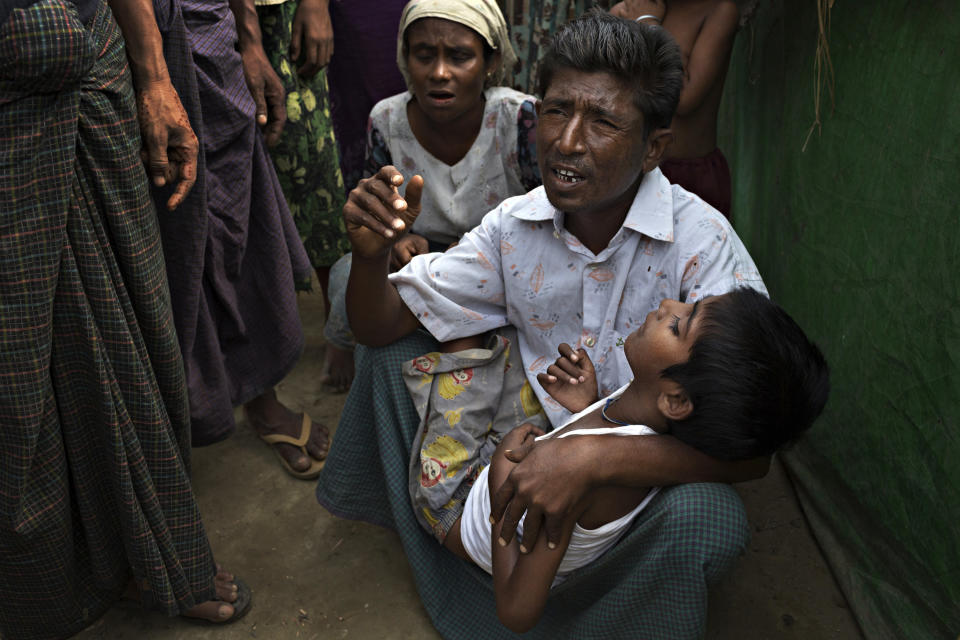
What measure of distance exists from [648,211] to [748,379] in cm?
54

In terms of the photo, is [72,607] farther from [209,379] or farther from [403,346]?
[403,346]

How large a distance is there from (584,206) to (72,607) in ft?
5.08

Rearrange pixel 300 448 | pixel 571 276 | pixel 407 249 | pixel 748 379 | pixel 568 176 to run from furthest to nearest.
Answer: pixel 300 448 → pixel 407 249 → pixel 571 276 → pixel 568 176 → pixel 748 379

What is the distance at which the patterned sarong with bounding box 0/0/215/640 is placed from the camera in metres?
1.54

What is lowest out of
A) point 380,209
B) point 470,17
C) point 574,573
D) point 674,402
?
point 574,573

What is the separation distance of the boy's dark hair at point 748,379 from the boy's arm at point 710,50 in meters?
1.14

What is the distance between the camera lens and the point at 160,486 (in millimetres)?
1898

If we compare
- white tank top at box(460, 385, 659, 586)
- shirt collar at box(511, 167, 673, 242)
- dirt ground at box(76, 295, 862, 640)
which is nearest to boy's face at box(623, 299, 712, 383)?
white tank top at box(460, 385, 659, 586)

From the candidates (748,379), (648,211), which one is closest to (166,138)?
(648,211)

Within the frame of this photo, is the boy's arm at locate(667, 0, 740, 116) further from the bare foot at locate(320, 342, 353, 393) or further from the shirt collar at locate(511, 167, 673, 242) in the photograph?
the bare foot at locate(320, 342, 353, 393)

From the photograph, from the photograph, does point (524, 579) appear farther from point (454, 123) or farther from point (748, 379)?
point (454, 123)

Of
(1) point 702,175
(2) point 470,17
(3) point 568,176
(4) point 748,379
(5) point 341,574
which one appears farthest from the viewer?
(1) point 702,175

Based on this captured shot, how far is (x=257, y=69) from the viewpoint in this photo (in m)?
2.48

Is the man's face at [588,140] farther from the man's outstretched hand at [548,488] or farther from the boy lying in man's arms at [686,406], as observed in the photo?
the man's outstretched hand at [548,488]
